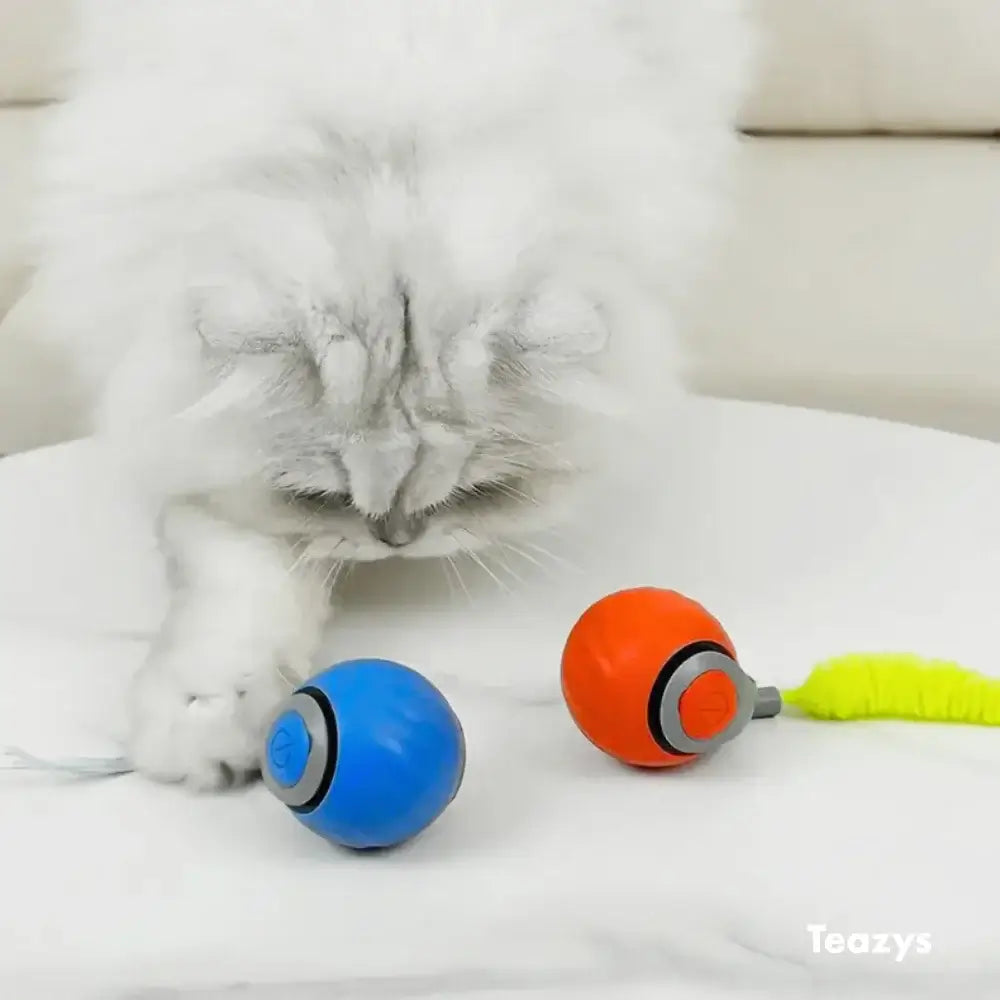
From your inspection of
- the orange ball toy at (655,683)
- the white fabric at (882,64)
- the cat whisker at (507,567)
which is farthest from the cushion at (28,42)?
the orange ball toy at (655,683)

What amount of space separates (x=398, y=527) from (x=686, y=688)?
273 millimetres

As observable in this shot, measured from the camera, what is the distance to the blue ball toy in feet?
2.32

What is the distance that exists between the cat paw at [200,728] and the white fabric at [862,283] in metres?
0.72

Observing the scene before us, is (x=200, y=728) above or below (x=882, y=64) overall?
below

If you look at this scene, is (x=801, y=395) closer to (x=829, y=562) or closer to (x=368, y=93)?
(x=829, y=562)

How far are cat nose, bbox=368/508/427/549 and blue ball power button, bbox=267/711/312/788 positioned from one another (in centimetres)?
23

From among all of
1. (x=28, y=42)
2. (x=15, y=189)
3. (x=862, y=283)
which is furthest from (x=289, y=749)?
(x=28, y=42)

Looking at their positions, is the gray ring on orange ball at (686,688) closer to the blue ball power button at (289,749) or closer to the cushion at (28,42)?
the blue ball power button at (289,749)

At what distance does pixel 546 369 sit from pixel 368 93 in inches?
10.5

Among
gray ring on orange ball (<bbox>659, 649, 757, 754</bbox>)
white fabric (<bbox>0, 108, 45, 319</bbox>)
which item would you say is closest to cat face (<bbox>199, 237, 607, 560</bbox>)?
gray ring on orange ball (<bbox>659, 649, 757, 754</bbox>)

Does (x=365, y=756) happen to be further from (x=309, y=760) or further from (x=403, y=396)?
(x=403, y=396)

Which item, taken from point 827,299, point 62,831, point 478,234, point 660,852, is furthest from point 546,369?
point 827,299

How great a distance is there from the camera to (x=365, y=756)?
2.31ft

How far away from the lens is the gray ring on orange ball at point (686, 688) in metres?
0.79
